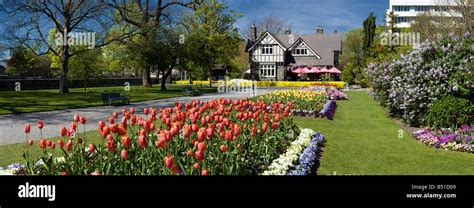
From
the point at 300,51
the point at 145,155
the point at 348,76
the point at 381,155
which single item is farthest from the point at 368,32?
the point at 145,155

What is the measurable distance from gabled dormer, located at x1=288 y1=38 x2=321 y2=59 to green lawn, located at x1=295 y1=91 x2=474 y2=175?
48.6 metres

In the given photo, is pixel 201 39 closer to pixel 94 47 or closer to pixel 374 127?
pixel 94 47

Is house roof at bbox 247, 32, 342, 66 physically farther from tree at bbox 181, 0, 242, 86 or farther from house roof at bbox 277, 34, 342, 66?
tree at bbox 181, 0, 242, 86

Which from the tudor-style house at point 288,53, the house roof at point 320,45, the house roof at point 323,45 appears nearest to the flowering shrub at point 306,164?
the tudor-style house at point 288,53

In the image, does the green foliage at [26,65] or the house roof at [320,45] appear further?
the house roof at [320,45]

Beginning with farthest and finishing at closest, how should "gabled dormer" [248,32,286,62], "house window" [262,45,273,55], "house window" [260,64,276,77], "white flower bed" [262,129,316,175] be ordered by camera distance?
"house window" [260,64,276,77] → "house window" [262,45,273,55] → "gabled dormer" [248,32,286,62] → "white flower bed" [262,129,316,175]

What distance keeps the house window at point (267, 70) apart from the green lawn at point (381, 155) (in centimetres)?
4711

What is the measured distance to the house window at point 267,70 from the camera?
62.1 metres

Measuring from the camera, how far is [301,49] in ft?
211

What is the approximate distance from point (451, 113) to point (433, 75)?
2.03m

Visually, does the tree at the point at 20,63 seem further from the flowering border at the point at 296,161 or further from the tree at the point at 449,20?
the tree at the point at 449,20

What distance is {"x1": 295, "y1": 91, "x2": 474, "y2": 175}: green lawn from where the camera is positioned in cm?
790

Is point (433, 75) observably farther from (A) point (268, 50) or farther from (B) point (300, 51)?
(B) point (300, 51)

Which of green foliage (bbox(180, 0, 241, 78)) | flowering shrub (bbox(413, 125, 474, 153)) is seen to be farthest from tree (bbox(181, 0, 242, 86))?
flowering shrub (bbox(413, 125, 474, 153))
